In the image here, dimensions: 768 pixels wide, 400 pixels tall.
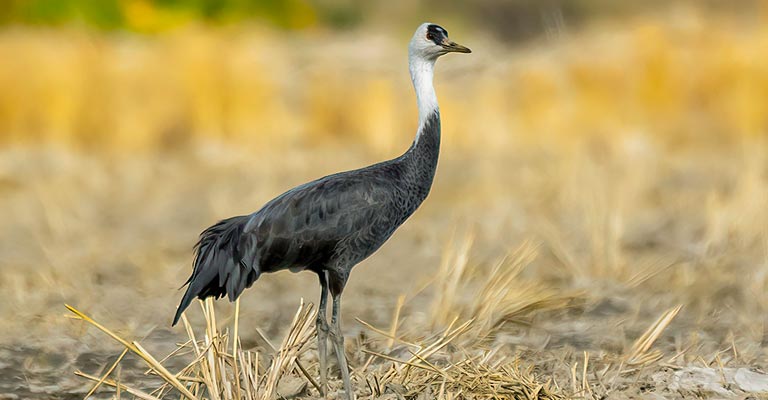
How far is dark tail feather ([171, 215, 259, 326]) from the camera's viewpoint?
4160mm

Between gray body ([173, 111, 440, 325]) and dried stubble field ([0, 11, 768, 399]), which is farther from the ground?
gray body ([173, 111, 440, 325])

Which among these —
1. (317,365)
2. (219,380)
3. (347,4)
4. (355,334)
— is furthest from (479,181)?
(347,4)

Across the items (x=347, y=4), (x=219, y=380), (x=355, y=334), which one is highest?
(x=219, y=380)

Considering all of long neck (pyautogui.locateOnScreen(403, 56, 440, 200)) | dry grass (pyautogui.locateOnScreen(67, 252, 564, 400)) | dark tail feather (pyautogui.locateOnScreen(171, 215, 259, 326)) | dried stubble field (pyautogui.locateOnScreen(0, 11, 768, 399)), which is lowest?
dried stubble field (pyautogui.locateOnScreen(0, 11, 768, 399))

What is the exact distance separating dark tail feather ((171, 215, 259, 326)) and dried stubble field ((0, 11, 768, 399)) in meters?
0.34

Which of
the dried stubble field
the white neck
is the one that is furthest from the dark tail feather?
the white neck

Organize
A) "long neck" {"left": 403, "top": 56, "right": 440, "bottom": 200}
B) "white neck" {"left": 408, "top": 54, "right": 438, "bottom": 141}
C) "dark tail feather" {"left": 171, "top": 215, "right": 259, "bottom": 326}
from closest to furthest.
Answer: "dark tail feather" {"left": 171, "top": 215, "right": 259, "bottom": 326} < "long neck" {"left": 403, "top": 56, "right": 440, "bottom": 200} < "white neck" {"left": 408, "top": 54, "right": 438, "bottom": 141}

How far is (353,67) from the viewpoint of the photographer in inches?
640

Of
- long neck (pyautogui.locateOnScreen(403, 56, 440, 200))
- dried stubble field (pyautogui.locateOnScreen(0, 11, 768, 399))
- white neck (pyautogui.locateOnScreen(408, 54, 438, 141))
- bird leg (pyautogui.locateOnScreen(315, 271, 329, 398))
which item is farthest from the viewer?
dried stubble field (pyautogui.locateOnScreen(0, 11, 768, 399))

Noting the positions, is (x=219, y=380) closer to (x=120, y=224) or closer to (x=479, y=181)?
(x=120, y=224)

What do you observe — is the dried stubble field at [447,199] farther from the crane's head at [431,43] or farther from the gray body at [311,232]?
the crane's head at [431,43]

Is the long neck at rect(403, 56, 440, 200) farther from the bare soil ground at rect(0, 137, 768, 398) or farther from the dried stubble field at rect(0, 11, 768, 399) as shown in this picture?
the bare soil ground at rect(0, 137, 768, 398)

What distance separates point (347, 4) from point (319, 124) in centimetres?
1355

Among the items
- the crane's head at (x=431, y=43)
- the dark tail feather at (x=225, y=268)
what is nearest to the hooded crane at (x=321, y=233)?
the dark tail feather at (x=225, y=268)
